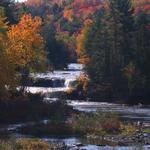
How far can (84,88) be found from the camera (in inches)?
4193

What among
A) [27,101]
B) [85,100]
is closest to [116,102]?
[85,100]

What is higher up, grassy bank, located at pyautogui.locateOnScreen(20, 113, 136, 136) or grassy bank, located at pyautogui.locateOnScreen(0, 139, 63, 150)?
grassy bank, located at pyautogui.locateOnScreen(0, 139, 63, 150)

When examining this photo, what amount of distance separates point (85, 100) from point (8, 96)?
34.8 metres

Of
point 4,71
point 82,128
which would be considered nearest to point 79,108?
point 4,71

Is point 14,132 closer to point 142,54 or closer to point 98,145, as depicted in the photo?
point 98,145

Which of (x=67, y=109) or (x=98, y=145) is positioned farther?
(x=67, y=109)

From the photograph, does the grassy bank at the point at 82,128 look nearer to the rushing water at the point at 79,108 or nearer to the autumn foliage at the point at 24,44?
the rushing water at the point at 79,108

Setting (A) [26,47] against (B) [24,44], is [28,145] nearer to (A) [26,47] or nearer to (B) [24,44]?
(B) [24,44]

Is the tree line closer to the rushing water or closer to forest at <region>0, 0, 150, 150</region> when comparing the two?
forest at <region>0, 0, 150, 150</region>

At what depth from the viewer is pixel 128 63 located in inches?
4279

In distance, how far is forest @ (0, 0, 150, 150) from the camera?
59094 mm

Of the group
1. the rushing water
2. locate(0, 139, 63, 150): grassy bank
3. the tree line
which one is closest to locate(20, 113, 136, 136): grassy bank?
the rushing water

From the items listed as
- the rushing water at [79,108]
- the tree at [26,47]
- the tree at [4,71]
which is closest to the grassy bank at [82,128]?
the rushing water at [79,108]

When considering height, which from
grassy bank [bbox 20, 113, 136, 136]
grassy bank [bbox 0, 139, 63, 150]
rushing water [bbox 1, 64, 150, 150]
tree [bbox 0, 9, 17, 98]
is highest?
tree [bbox 0, 9, 17, 98]
